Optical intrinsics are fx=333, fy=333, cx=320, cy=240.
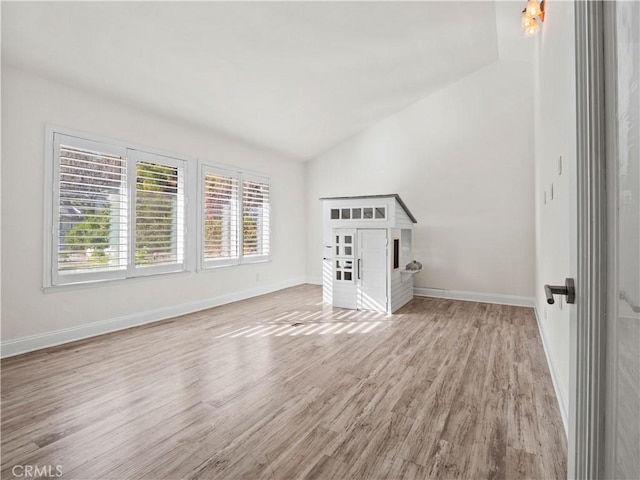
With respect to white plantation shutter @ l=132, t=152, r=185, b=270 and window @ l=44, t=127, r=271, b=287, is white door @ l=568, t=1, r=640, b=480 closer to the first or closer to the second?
window @ l=44, t=127, r=271, b=287

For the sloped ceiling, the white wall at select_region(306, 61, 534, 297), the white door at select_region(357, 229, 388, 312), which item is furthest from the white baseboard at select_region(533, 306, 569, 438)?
the sloped ceiling

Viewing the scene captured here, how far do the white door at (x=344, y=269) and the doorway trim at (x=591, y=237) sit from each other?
392 cm

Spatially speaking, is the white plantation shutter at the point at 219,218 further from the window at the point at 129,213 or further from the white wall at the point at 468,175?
the white wall at the point at 468,175

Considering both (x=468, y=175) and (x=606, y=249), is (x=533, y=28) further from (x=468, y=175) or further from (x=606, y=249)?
(x=606, y=249)

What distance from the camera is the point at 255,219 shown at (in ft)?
19.2

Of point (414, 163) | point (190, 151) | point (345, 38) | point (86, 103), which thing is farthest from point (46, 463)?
point (414, 163)

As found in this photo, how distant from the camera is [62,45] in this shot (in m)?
2.88

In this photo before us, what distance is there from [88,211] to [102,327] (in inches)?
50.3

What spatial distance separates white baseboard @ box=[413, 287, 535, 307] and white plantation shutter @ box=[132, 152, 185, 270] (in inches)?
159

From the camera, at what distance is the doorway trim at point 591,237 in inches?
31.6

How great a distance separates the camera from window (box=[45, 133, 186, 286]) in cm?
337

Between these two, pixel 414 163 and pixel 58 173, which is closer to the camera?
pixel 58 173

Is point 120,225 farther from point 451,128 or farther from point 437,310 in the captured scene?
point 451,128

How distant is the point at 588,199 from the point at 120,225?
13.8 ft
